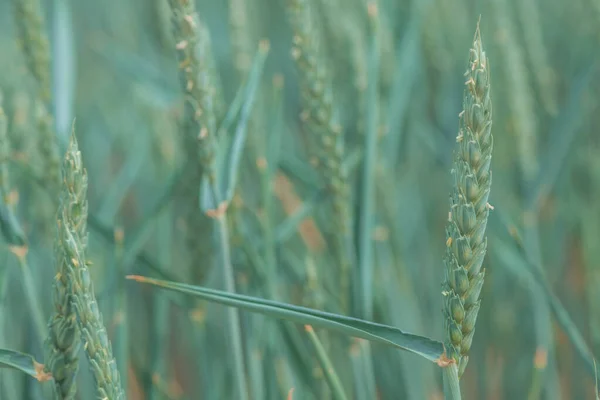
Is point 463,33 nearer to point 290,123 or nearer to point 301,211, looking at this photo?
point 290,123

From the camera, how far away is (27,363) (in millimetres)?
557

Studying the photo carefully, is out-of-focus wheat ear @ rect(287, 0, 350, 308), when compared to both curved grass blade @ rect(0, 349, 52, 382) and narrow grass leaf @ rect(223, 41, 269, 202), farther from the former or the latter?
curved grass blade @ rect(0, 349, 52, 382)

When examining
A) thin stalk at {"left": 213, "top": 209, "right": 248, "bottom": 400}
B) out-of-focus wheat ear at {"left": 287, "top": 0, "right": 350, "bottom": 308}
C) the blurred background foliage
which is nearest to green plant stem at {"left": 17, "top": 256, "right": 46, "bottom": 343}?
the blurred background foliage

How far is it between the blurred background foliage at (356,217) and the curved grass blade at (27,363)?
16cm

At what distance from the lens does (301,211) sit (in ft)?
3.02

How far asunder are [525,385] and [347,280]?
44 cm

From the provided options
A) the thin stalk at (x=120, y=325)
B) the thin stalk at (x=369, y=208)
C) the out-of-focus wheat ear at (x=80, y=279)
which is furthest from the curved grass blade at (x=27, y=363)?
the thin stalk at (x=369, y=208)

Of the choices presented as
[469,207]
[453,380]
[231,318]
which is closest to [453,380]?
[453,380]

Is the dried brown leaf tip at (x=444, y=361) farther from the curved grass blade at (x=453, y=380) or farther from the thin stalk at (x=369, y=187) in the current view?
the thin stalk at (x=369, y=187)

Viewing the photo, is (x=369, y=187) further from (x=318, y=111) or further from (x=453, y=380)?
(x=453, y=380)

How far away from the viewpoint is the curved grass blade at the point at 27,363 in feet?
1.81

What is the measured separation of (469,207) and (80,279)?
25 cm

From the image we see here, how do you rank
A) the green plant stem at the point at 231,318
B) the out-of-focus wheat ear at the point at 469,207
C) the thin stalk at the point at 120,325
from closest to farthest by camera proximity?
the out-of-focus wheat ear at the point at 469,207
the green plant stem at the point at 231,318
the thin stalk at the point at 120,325

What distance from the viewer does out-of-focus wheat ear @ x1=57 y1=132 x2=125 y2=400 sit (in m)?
0.48
